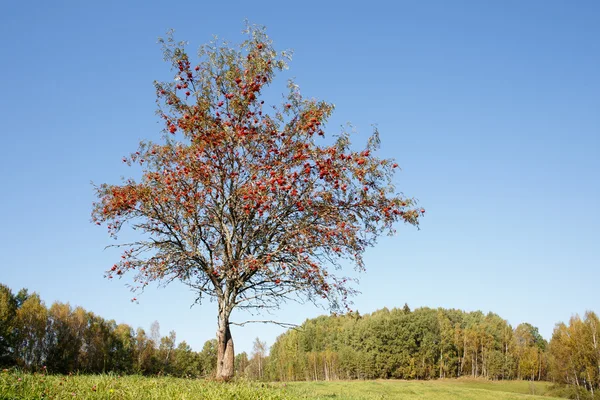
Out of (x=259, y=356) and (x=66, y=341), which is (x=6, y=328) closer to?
(x=66, y=341)

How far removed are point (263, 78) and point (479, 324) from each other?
10066 centimetres

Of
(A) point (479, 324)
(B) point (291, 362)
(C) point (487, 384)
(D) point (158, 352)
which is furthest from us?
(A) point (479, 324)

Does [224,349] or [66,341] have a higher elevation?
[224,349]

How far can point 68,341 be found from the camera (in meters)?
63.8

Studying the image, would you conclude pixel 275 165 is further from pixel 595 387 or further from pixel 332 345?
pixel 332 345

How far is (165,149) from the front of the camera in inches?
671

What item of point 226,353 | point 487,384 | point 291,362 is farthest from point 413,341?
point 226,353

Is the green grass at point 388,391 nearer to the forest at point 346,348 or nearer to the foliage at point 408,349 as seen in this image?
the forest at point 346,348

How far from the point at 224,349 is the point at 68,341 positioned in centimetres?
5751

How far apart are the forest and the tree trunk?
98.4 feet

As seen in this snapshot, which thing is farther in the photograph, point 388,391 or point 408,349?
point 408,349

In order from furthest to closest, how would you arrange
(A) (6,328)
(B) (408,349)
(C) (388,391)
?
(B) (408,349), (A) (6,328), (C) (388,391)

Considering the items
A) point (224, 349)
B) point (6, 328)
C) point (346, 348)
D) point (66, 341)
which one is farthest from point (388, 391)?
point (346, 348)

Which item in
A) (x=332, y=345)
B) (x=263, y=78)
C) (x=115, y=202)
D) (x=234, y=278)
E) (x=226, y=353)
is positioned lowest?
(x=332, y=345)
